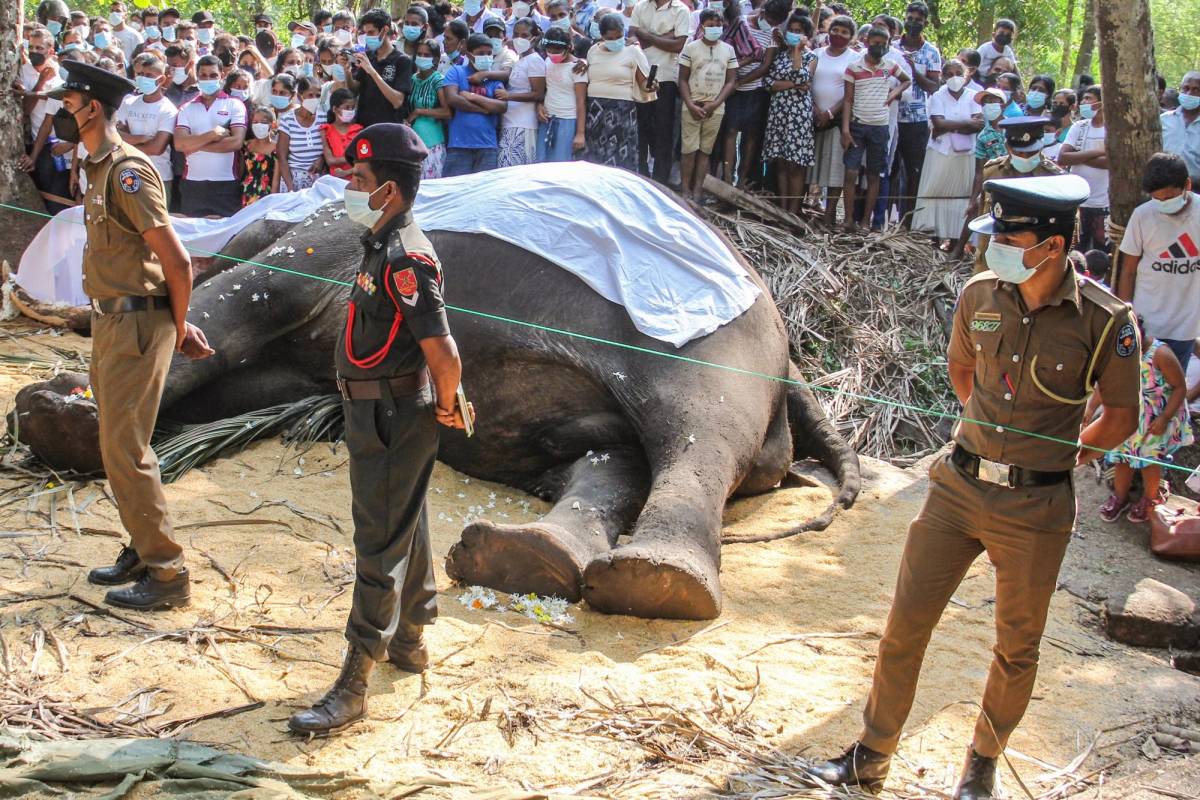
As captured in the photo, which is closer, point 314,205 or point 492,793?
point 492,793

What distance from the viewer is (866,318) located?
27.2 ft

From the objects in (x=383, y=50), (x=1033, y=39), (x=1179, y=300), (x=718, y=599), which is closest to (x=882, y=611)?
(x=718, y=599)

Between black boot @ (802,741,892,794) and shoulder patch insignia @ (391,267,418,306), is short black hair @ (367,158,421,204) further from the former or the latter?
black boot @ (802,741,892,794)

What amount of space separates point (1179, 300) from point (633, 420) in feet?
12.1

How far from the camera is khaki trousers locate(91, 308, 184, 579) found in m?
4.08

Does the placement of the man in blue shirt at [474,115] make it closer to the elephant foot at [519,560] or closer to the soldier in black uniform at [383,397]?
the elephant foot at [519,560]

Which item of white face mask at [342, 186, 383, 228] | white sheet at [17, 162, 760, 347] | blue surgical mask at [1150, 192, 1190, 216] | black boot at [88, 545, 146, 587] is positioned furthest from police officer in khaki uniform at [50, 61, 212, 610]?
blue surgical mask at [1150, 192, 1190, 216]

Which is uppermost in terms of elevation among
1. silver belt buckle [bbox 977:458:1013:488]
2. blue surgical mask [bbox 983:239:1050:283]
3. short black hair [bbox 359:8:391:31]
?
short black hair [bbox 359:8:391:31]

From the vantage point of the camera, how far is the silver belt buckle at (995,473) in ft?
10.8

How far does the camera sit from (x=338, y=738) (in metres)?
3.48

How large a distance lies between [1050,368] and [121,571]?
3238 mm

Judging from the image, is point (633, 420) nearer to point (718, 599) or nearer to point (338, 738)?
point (718, 599)

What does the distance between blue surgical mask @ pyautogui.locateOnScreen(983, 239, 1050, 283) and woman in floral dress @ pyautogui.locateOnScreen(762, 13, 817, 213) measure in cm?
613

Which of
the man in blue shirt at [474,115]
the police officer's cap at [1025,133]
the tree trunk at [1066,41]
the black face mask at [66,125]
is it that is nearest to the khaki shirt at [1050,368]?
the black face mask at [66,125]
